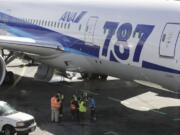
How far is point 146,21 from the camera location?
56.4 ft

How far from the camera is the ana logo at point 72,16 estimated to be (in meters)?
21.2

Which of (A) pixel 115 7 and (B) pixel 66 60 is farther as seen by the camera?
(B) pixel 66 60

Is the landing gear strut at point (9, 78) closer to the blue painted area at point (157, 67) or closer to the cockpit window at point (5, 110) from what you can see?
the cockpit window at point (5, 110)

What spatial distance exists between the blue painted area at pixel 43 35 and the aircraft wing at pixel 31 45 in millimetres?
277

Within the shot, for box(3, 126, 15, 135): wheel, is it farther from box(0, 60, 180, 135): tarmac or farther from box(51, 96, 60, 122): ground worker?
box(51, 96, 60, 122): ground worker

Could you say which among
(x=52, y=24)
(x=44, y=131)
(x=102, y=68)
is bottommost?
(x=44, y=131)

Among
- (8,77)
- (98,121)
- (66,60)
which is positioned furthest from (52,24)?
(98,121)

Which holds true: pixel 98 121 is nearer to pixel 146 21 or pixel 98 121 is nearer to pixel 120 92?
pixel 146 21

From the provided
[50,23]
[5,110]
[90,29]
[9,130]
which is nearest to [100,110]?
[90,29]

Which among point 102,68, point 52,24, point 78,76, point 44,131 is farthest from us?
point 78,76

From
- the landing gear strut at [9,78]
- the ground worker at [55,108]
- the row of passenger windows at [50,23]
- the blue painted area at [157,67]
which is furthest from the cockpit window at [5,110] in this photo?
the landing gear strut at [9,78]

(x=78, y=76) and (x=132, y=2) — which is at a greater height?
(x=132, y=2)

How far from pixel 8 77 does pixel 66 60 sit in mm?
5284

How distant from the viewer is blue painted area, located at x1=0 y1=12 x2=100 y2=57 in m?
19.9
